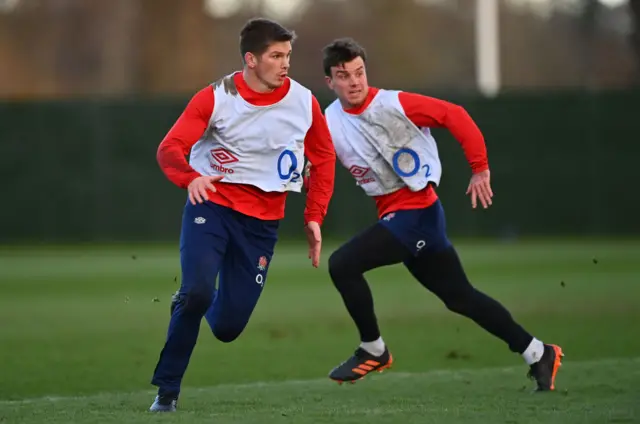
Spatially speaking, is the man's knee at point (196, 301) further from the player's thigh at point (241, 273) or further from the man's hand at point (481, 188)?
the man's hand at point (481, 188)

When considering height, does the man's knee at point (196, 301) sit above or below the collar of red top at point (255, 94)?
below

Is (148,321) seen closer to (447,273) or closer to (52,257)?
(447,273)

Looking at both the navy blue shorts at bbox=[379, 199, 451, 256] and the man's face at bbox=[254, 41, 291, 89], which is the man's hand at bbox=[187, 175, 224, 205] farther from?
the navy blue shorts at bbox=[379, 199, 451, 256]

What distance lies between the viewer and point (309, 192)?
740 centimetres

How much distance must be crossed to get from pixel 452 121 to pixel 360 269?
1.07m

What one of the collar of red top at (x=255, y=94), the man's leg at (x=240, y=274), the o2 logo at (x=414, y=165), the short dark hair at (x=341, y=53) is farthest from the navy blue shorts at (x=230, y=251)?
the short dark hair at (x=341, y=53)

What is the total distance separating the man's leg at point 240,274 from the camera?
699 centimetres

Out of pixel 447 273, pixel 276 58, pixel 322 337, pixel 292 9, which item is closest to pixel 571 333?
pixel 322 337

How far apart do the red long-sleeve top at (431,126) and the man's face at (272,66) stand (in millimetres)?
977

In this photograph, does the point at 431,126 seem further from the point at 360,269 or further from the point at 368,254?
the point at 360,269

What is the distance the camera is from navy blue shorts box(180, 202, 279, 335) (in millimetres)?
6766

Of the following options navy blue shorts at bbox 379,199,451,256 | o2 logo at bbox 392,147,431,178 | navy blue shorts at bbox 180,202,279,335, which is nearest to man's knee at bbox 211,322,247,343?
navy blue shorts at bbox 180,202,279,335

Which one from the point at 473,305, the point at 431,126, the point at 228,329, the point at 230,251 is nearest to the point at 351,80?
the point at 431,126

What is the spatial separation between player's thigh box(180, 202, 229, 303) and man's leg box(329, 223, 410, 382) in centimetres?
100
